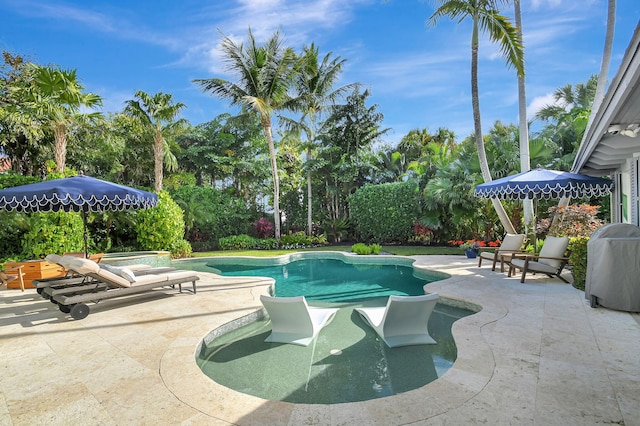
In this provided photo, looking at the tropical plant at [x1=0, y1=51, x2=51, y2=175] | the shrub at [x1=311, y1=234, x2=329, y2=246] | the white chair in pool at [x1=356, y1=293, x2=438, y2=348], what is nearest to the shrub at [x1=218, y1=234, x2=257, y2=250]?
the shrub at [x1=311, y1=234, x2=329, y2=246]

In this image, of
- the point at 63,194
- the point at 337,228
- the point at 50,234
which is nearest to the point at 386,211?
the point at 337,228

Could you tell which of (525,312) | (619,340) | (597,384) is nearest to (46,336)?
(597,384)

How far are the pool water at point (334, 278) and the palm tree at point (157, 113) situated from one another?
632 centimetres

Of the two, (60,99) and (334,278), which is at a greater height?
(60,99)

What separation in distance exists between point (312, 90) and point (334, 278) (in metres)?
12.6

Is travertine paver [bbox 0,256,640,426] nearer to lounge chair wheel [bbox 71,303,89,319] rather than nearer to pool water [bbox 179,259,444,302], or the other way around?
lounge chair wheel [bbox 71,303,89,319]

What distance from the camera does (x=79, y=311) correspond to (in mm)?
5531

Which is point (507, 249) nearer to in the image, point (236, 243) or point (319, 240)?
point (319, 240)

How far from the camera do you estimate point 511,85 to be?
1180cm

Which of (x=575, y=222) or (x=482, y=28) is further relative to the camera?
(x=482, y=28)

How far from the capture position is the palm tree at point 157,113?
1584 centimetres

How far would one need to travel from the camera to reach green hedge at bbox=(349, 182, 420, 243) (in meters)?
16.9

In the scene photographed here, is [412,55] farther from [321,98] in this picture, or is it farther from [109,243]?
[109,243]

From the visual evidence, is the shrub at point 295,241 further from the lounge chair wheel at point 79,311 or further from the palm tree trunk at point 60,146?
the lounge chair wheel at point 79,311
